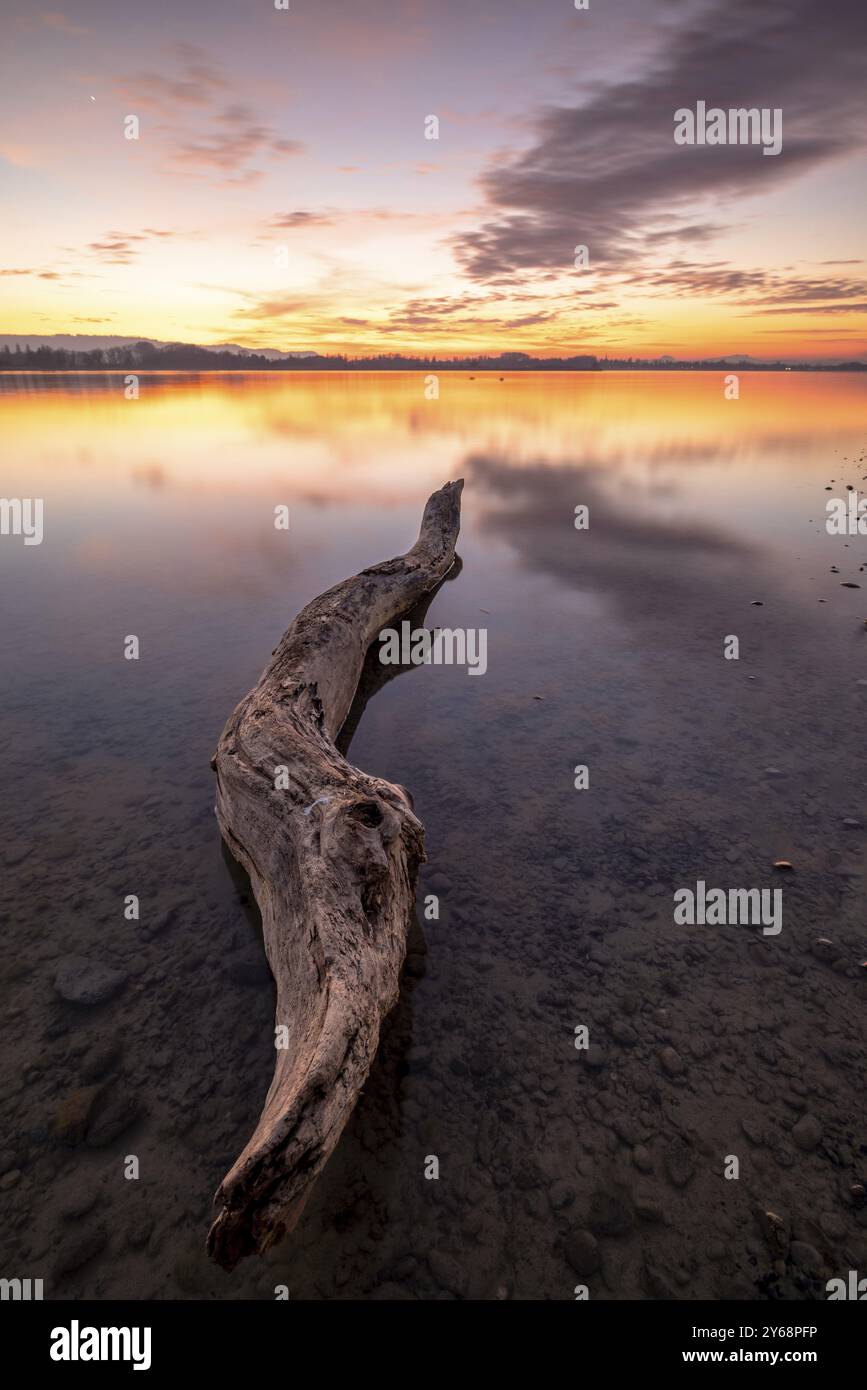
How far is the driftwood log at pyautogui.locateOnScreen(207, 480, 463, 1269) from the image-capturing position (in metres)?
2.60

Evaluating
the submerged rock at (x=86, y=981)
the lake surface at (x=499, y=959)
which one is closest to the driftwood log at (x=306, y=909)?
the lake surface at (x=499, y=959)

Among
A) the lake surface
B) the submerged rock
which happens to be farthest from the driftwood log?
the submerged rock

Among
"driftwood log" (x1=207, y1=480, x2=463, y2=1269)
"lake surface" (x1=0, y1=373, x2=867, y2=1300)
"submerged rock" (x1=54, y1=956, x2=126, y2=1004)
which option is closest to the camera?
"driftwood log" (x1=207, y1=480, x2=463, y2=1269)

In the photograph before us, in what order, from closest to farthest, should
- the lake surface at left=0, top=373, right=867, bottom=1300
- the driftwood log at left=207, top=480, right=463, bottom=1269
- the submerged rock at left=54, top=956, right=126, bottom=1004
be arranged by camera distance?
the driftwood log at left=207, top=480, right=463, bottom=1269, the lake surface at left=0, top=373, right=867, bottom=1300, the submerged rock at left=54, top=956, right=126, bottom=1004

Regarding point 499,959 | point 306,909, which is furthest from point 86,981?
point 499,959

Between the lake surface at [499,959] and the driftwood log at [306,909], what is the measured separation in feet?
1.89

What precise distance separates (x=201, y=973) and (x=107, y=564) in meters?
11.5

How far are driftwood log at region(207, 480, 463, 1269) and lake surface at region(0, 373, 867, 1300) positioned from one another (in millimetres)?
575

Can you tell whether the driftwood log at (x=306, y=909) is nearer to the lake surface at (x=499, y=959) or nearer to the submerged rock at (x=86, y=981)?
the lake surface at (x=499, y=959)

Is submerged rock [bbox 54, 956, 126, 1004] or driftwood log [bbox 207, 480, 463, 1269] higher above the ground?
driftwood log [bbox 207, 480, 463, 1269]

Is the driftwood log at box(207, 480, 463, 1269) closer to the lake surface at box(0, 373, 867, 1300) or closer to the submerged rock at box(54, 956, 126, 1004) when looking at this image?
the lake surface at box(0, 373, 867, 1300)

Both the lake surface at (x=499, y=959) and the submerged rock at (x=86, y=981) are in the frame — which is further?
the submerged rock at (x=86, y=981)

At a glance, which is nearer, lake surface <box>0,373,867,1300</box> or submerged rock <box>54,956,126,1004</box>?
lake surface <box>0,373,867,1300</box>

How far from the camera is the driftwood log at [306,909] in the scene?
260 centimetres
